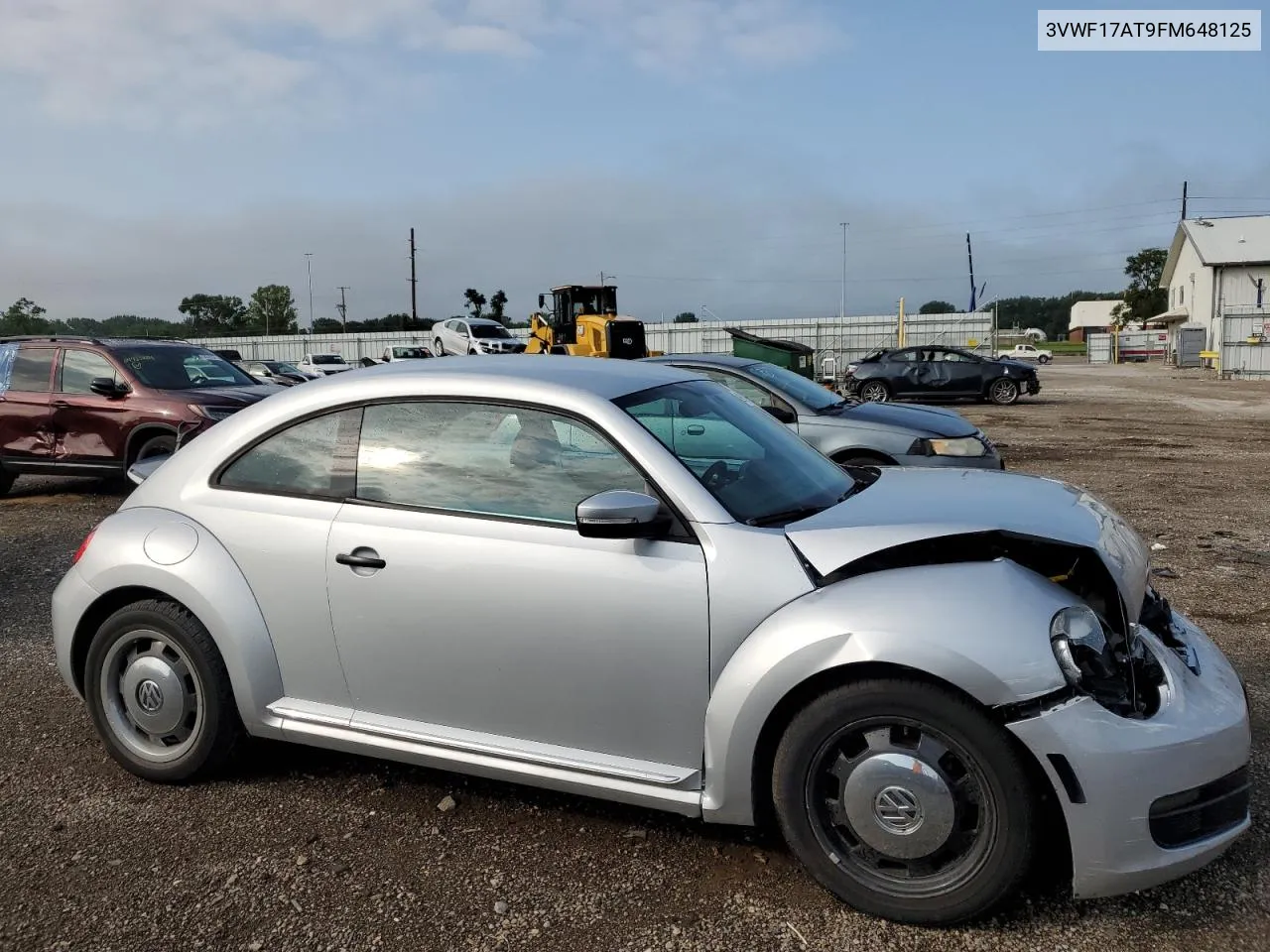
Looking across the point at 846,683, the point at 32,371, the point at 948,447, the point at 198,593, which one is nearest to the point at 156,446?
the point at 32,371

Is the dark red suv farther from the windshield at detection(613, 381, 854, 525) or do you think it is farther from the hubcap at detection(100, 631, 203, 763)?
the windshield at detection(613, 381, 854, 525)

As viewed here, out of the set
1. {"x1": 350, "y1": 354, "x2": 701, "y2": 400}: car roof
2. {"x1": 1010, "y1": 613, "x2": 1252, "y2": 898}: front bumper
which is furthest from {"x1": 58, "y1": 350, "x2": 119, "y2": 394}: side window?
{"x1": 1010, "y1": 613, "x2": 1252, "y2": 898}: front bumper

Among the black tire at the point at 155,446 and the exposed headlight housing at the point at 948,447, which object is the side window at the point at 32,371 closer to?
the black tire at the point at 155,446

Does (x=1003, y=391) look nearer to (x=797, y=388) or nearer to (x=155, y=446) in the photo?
(x=797, y=388)

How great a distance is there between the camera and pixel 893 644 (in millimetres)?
2617

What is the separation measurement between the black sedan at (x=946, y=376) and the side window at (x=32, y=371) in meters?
18.4

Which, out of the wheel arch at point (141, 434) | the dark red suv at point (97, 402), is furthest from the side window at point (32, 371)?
the wheel arch at point (141, 434)

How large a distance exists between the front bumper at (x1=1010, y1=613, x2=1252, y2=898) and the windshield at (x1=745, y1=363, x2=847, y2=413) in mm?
6064

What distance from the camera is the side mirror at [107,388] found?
977 centimetres

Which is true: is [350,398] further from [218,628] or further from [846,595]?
[846,595]

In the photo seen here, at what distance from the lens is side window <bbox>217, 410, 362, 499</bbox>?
11.5 feet

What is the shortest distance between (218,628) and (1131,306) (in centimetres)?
8894

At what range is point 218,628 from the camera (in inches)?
138

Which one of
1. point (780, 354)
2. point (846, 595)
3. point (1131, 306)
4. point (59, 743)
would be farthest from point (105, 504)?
point (1131, 306)
